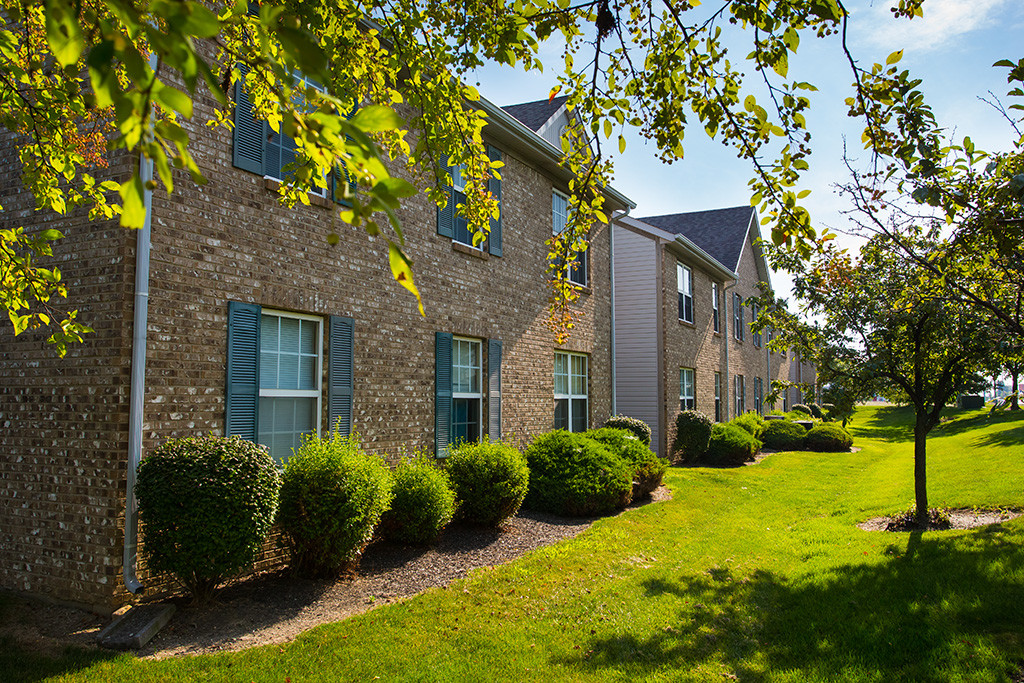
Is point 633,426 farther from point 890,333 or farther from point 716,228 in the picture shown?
point 716,228

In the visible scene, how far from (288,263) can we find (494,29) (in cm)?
412

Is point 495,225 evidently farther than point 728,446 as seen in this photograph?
No

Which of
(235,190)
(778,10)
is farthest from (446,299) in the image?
(778,10)

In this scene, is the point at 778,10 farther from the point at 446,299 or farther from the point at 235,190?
the point at 446,299

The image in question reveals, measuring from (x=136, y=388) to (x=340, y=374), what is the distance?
99.1 inches

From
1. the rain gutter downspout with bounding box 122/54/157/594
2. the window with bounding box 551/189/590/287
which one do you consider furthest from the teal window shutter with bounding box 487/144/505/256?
the rain gutter downspout with bounding box 122/54/157/594

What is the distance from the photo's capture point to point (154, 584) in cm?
598

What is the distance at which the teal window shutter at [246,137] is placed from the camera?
273 inches

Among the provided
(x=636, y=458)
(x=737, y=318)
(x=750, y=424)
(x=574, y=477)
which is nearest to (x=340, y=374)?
(x=574, y=477)

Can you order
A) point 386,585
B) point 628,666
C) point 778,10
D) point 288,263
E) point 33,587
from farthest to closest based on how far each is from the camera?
1. point 288,263
2. point 386,585
3. point 33,587
4. point 628,666
5. point 778,10

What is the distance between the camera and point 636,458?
12250 mm

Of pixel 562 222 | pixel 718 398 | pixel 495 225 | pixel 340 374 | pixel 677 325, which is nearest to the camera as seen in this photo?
pixel 340 374

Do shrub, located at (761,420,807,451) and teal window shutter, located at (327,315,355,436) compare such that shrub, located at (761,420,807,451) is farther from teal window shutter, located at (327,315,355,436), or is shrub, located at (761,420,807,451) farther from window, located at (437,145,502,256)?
teal window shutter, located at (327,315,355,436)

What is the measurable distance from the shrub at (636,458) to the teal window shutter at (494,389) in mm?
2181
